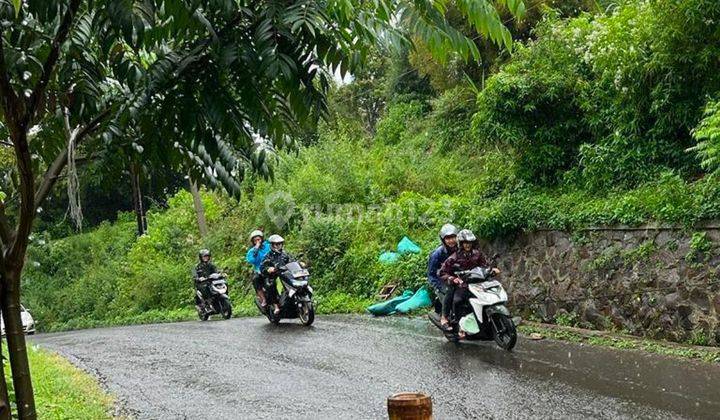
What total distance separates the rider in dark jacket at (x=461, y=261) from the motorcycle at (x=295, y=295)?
3.79 m

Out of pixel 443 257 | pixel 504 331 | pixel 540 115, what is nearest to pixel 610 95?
A: pixel 540 115

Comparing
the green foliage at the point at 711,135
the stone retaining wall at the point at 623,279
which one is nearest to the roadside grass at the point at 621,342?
the stone retaining wall at the point at 623,279

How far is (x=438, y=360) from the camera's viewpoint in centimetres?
1007

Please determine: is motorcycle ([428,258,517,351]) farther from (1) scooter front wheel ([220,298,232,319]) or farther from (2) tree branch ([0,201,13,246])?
(1) scooter front wheel ([220,298,232,319])

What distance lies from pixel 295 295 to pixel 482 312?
16.0ft

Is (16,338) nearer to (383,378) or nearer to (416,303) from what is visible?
(383,378)

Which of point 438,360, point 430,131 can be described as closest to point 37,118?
point 438,360

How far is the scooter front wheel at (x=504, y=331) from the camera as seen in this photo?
34.2ft

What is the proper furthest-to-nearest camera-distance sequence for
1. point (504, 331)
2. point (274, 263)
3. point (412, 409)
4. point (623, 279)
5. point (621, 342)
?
1. point (274, 263)
2. point (623, 279)
3. point (621, 342)
4. point (504, 331)
5. point (412, 409)

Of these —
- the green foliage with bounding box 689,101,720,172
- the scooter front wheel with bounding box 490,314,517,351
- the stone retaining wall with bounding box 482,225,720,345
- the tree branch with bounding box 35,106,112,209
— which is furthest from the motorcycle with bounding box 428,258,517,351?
the tree branch with bounding box 35,106,112,209

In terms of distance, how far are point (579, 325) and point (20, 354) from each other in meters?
10.2

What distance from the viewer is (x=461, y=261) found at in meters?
11.4

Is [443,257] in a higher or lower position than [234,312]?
higher

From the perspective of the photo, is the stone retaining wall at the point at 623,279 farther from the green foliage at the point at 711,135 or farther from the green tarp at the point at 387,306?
the green tarp at the point at 387,306
